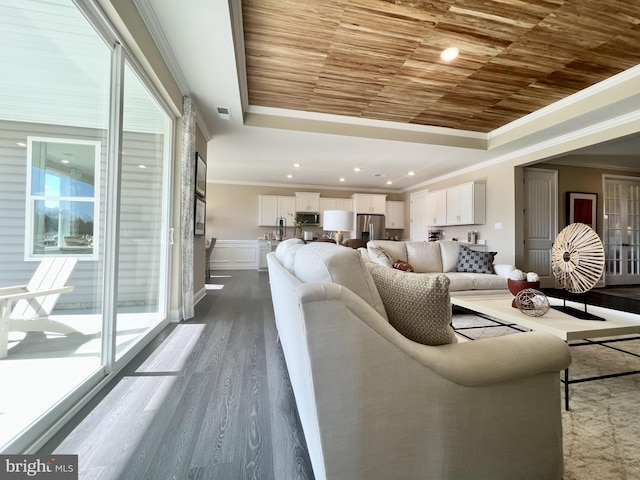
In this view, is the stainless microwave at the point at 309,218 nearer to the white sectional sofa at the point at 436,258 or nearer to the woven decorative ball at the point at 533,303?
the white sectional sofa at the point at 436,258

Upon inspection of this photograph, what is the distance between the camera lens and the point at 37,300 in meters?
1.28

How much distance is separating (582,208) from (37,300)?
7.80 m

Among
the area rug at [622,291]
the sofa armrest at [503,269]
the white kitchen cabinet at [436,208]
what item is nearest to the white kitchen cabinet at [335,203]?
the white kitchen cabinet at [436,208]

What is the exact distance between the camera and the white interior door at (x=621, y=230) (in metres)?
5.61

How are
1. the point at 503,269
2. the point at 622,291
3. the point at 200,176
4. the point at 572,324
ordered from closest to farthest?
1. the point at 572,324
2. the point at 503,269
3. the point at 200,176
4. the point at 622,291

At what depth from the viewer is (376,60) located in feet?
8.95

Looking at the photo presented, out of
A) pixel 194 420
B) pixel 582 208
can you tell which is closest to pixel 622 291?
pixel 582 208

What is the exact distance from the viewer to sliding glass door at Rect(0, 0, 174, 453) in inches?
44.2

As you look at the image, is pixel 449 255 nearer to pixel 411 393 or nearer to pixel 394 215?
pixel 411 393

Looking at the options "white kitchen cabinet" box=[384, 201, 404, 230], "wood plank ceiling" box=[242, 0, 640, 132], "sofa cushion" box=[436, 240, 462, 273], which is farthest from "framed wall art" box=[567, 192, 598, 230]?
"white kitchen cabinet" box=[384, 201, 404, 230]

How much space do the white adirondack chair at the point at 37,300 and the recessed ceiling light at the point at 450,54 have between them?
338 cm

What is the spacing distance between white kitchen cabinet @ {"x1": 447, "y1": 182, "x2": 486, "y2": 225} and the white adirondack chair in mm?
5883

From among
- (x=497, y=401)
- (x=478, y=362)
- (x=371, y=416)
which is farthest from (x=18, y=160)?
(x=497, y=401)

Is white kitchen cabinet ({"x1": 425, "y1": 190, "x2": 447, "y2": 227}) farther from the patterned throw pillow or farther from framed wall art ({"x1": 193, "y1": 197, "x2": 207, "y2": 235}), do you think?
framed wall art ({"x1": 193, "y1": 197, "x2": 207, "y2": 235})
